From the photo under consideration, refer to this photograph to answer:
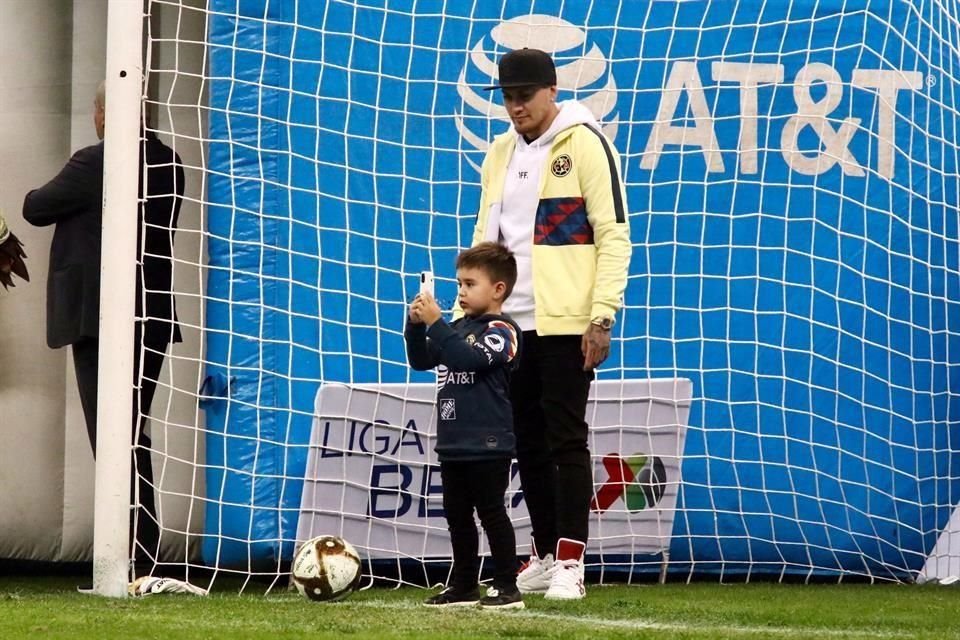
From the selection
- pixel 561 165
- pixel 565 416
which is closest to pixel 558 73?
pixel 561 165

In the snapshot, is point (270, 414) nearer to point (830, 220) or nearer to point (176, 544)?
point (176, 544)

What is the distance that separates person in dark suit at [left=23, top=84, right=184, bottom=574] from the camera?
5.00 meters

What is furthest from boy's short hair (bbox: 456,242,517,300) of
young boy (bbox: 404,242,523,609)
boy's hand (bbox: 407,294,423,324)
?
boy's hand (bbox: 407,294,423,324)

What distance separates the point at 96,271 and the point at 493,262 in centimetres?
151

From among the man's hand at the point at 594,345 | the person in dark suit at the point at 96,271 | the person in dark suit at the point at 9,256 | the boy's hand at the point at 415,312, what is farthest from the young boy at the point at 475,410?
the person in dark suit at the point at 9,256

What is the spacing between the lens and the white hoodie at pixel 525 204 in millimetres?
4582

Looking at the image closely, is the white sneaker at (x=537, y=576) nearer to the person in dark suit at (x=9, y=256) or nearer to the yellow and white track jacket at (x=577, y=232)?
the yellow and white track jacket at (x=577, y=232)

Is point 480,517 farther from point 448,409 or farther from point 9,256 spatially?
point 9,256

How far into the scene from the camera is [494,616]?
390 centimetres

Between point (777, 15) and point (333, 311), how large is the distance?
6.34 ft

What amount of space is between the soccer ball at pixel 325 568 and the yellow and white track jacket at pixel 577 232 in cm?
86

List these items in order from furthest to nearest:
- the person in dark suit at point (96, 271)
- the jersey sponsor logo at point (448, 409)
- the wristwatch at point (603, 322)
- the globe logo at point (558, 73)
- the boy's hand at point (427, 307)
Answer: the globe logo at point (558, 73) → the person in dark suit at point (96, 271) → the wristwatch at point (603, 322) → the jersey sponsor logo at point (448, 409) → the boy's hand at point (427, 307)

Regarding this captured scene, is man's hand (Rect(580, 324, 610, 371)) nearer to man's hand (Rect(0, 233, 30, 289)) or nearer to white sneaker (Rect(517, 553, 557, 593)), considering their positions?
white sneaker (Rect(517, 553, 557, 593))

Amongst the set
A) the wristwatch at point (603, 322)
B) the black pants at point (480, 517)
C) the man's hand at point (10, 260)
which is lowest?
the black pants at point (480, 517)
